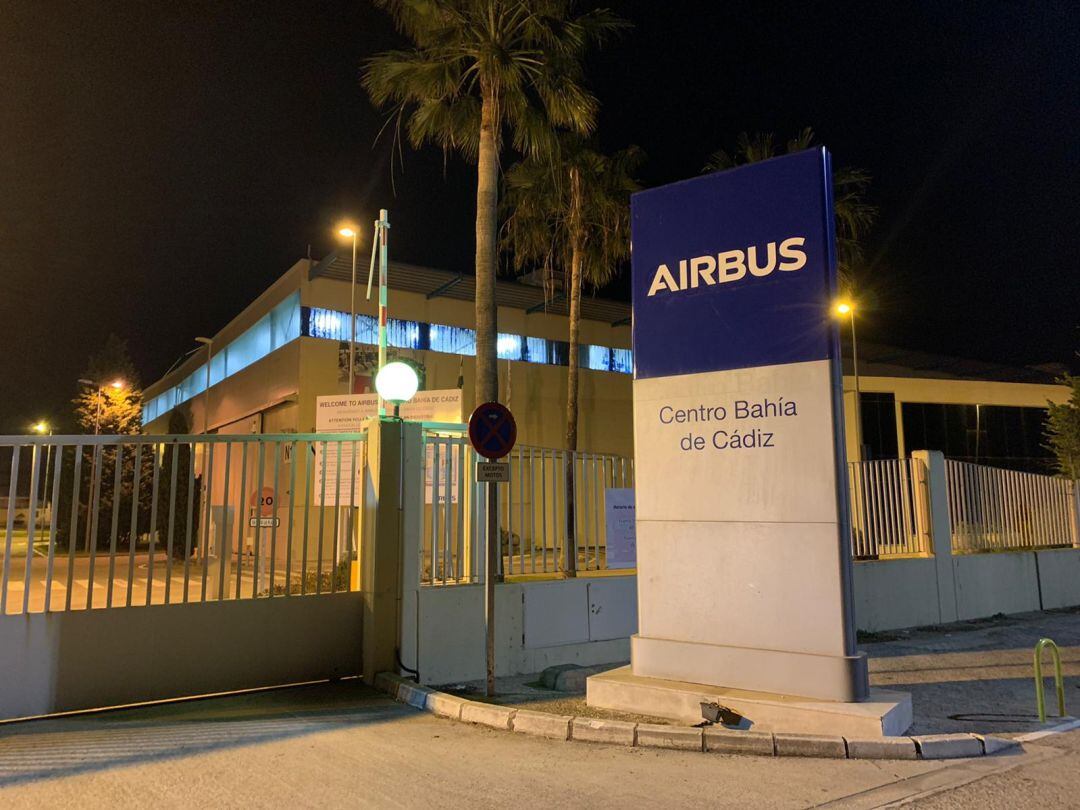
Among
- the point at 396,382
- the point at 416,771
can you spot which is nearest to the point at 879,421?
the point at 396,382

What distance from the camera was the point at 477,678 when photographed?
852 cm

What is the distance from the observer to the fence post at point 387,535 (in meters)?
8.20

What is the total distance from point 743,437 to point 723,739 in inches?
98.2

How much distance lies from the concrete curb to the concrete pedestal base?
4.7 inches

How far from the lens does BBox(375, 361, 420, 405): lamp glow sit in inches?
356

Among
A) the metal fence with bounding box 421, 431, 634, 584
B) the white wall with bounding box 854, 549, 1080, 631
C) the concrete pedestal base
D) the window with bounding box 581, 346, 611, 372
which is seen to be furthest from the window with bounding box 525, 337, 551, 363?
the concrete pedestal base

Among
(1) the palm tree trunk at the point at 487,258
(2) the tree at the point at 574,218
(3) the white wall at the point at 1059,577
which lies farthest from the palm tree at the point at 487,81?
(3) the white wall at the point at 1059,577

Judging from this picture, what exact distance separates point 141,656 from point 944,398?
119ft

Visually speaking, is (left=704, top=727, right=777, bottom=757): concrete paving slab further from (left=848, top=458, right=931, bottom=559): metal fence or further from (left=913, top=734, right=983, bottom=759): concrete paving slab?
(left=848, top=458, right=931, bottom=559): metal fence

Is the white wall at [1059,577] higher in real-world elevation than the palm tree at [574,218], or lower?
lower

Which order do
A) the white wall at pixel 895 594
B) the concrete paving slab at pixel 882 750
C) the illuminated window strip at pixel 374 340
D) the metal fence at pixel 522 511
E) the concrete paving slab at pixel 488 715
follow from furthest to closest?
the illuminated window strip at pixel 374 340, the white wall at pixel 895 594, the metal fence at pixel 522 511, the concrete paving slab at pixel 488 715, the concrete paving slab at pixel 882 750

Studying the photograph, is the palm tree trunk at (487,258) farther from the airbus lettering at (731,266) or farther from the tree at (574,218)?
the tree at (574,218)

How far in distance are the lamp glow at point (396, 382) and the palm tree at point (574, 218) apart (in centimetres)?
904

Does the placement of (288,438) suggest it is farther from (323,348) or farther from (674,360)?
(323,348)
